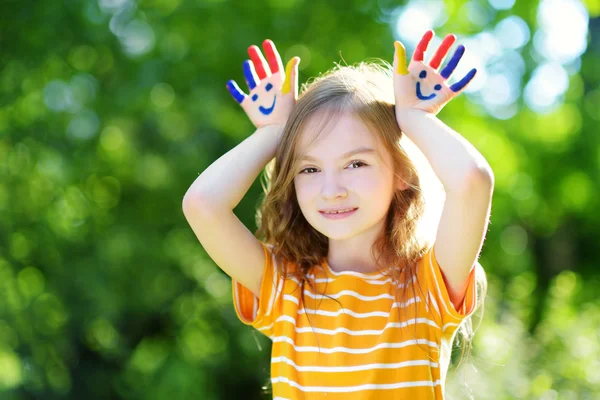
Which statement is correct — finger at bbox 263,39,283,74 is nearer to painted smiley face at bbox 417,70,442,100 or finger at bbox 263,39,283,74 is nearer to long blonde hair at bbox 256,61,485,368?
long blonde hair at bbox 256,61,485,368

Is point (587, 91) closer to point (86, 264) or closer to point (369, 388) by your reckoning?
point (86, 264)

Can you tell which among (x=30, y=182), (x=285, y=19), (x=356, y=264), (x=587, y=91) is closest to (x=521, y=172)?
(x=587, y=91)

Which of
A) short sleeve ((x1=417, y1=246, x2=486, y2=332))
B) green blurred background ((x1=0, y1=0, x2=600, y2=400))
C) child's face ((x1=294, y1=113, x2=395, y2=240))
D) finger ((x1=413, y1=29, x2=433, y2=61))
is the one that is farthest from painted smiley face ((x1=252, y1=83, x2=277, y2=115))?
green blurred background ((x1=0, y1=0, x2=600, y2=400))

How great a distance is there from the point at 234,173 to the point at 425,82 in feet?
1.75

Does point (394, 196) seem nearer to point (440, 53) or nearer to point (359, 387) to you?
point (440, 53)

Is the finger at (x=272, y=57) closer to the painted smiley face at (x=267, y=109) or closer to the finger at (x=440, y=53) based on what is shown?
the painted smiley face at (x=267, y=109)

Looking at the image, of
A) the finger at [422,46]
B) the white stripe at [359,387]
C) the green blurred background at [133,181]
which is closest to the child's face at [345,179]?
the finger at [422,46]

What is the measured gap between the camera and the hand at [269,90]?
1.91 metres

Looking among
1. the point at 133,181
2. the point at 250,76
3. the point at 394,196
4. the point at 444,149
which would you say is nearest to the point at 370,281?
the point at 394,196

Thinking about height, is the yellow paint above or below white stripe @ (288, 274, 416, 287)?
above

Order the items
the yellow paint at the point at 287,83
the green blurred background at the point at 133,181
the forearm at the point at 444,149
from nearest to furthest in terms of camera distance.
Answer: the forearm at the point at 444,149 < the yellow paint at the point at 287,83 < the green blurred background at the point at 133,181

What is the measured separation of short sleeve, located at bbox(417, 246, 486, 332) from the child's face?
0.19 m

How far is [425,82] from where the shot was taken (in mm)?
1747

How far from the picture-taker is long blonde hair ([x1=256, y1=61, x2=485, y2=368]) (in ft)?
5.85
